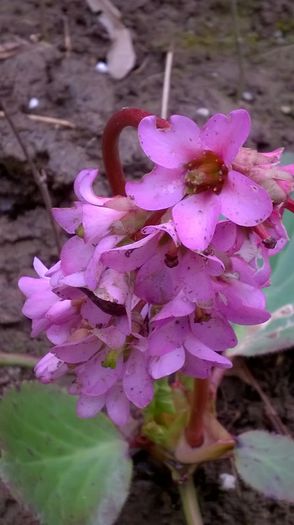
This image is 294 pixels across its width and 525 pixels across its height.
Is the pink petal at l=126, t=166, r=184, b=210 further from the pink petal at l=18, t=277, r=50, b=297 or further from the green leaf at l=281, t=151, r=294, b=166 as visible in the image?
the green leaf at l=281, t=151, r=294, b=166

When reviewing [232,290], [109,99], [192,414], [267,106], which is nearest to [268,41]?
[267,106]

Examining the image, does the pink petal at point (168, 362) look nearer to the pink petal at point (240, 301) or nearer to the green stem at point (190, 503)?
the pink petal at point (240, 301)

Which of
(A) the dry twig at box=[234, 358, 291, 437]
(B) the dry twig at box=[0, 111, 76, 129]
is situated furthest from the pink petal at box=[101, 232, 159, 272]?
(B) the dry twig at box=[0, 111, 76, 129]

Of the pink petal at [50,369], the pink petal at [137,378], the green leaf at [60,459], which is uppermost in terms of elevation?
the pink petal at [137,378]

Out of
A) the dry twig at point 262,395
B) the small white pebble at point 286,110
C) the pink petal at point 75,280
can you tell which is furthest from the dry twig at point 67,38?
the pink petal at point 75,280

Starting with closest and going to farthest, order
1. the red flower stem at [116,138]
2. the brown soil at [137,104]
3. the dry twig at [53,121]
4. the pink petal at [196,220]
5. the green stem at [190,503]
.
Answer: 1. the pink petal at [196,220]
2. the red flower stem at [116,138]
3. the green stem at [190,503]
4. the brown soil at [137,104]
5. the dry twig at [53,121]

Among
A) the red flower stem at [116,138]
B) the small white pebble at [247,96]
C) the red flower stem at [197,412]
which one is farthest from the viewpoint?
the small white pebble at [247,96]

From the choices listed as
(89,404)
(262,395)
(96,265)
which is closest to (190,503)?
(262,395)

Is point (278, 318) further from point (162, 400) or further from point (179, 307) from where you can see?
point (179, 307)

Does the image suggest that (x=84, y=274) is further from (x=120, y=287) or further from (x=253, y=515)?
(x=253, y=515)
